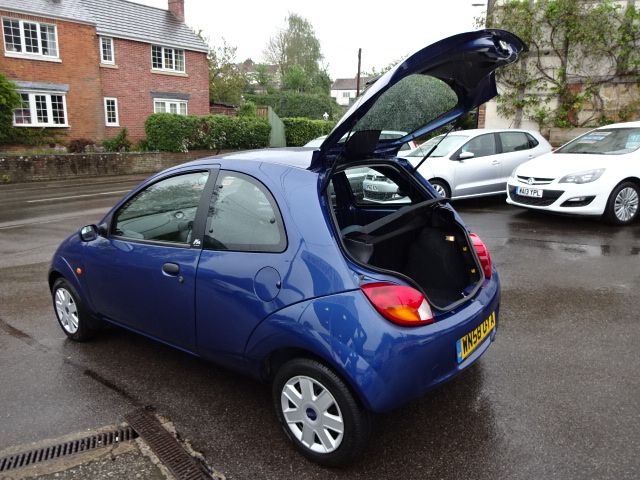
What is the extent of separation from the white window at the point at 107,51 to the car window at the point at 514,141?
2206 centimetres

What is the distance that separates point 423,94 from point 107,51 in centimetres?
2677

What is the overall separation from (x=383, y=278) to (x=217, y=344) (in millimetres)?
1124

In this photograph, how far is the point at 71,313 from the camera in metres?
Answer: 4.23

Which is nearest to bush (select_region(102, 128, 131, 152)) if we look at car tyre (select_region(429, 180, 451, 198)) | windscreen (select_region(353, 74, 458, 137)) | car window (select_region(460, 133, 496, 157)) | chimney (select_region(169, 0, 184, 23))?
chimney (select_region(169, 0, 184, 23))

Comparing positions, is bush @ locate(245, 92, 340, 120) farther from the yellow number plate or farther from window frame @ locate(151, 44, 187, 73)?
the yellow number plate

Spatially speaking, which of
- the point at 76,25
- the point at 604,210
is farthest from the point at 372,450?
the point at 76,25

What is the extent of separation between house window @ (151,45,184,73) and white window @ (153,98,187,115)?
1.73m

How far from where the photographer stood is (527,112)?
1933cm

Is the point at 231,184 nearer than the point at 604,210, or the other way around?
the point at 231,184

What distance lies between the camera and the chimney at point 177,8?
102 ft

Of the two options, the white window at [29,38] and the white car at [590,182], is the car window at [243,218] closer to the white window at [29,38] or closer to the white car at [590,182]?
the white car at [590,182]

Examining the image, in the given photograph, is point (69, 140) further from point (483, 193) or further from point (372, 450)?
point (372, 450)

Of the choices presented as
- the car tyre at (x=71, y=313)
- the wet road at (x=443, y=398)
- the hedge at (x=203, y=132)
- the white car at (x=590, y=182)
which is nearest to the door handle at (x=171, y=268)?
the wet road at (x=443, y=398)

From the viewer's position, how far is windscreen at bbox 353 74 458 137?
302cm
